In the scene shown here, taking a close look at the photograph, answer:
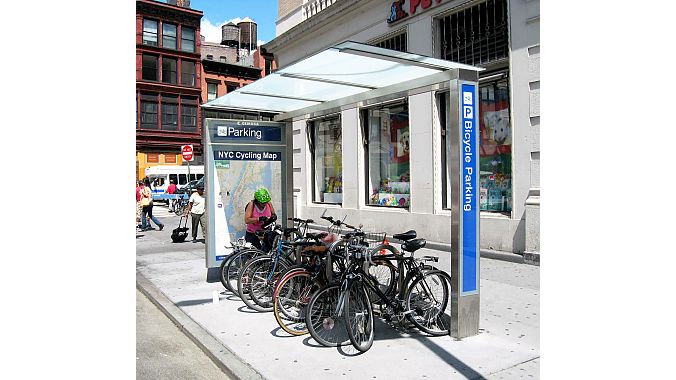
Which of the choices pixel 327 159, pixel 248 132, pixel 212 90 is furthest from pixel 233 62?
pixel 248 132

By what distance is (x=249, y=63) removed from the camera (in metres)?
51.0

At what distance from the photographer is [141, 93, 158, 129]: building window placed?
4156 cm

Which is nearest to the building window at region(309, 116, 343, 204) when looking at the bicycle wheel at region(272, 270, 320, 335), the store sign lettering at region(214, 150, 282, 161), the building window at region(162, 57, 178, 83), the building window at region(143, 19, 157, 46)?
the store sign lettering at region(214, 150, 282, 161)

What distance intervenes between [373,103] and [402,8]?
21.5 ft

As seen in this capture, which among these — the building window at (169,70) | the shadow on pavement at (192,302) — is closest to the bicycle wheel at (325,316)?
the shadow on pavement at (192,302)

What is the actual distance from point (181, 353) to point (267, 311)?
4.83ft

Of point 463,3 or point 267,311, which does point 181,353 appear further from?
point 463,3

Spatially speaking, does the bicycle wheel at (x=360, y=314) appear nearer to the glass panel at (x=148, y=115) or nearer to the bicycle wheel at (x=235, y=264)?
the bicycle wheel at (x=235, y=264)

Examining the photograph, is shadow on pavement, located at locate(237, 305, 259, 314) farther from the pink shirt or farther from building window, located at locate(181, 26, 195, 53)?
building window, located at locate(181, 26, 195, 53)

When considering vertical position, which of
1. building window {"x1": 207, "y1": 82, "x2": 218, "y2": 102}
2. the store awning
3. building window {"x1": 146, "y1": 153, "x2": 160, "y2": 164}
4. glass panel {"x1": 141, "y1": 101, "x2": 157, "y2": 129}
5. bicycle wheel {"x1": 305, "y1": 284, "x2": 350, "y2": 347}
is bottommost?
bicycle wheel {"x1": 305, "y1": 284, "x2": 350, "y2": 347}

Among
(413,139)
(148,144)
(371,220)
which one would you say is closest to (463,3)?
(413,139)

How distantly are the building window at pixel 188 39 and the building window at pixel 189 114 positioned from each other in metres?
4.29

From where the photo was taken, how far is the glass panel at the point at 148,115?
41594 mm

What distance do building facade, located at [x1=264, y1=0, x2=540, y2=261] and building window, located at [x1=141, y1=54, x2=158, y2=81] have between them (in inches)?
1157
